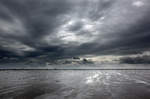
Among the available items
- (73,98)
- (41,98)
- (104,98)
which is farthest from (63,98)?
(104,98)

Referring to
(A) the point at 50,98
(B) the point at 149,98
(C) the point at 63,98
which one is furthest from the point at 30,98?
(B) the point at 149,98

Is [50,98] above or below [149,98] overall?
above

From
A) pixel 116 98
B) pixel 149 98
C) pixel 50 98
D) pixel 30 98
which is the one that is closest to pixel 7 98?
pixel 30 98

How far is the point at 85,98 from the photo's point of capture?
1486cm

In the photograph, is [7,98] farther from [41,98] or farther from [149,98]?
[149,98]

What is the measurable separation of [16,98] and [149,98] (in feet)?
67.0

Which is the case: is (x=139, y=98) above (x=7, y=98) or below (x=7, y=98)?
below

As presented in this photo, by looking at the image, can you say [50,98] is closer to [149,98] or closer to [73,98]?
[73,98]

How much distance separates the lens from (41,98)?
14586mm

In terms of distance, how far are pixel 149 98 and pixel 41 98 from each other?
16634 millimetres

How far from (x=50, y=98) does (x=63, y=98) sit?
1973mm

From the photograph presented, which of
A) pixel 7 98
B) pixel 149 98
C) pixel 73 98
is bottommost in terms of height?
pixel 149 98

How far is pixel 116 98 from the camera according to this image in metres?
14.8

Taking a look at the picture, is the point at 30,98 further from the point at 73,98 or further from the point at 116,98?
the point at 116,98
